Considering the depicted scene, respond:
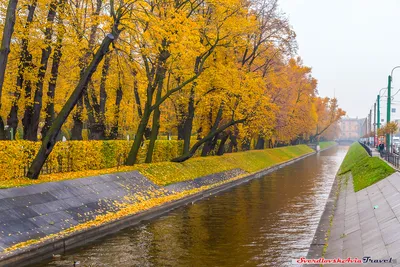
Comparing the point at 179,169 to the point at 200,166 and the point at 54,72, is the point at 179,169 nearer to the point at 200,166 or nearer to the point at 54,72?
the point at 200,166

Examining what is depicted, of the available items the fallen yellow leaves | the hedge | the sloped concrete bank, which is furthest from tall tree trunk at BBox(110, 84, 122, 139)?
the sloped concrete bank

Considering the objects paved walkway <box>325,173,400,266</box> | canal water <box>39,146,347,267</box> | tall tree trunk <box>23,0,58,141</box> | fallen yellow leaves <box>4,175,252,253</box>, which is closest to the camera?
paved walkway <box>325,173,400,266</box>

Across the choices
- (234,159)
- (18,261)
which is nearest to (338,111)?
(234,159)

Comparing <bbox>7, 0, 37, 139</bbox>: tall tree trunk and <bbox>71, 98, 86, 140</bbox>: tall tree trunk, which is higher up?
<bbox>7, 0, 37, 139</bbox>: tall tree trunk

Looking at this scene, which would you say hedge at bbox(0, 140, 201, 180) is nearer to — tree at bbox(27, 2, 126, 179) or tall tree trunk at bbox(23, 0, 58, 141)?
tree at bbox(27, 2, 126, 179)

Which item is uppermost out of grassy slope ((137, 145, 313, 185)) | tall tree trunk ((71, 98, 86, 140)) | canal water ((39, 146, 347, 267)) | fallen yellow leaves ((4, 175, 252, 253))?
tall tree trunk ((71, 98, 86, 140))

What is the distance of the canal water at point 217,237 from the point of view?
537 inches

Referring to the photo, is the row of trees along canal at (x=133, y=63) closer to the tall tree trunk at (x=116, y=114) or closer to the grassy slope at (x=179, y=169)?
the tall tree trunk at (x=116, y=114)

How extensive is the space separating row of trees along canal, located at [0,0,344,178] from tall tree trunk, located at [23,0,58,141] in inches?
2.1

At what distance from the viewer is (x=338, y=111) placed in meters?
114

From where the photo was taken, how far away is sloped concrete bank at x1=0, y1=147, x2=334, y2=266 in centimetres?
1351

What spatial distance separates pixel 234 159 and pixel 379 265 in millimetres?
35498

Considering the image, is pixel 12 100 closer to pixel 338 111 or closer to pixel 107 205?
pixel 107 205

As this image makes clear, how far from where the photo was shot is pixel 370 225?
15.0 m
